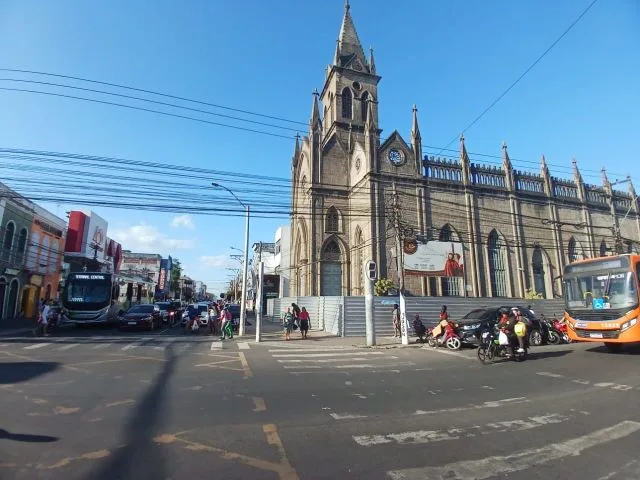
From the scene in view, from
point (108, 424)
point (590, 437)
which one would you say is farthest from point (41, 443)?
point (590, 437)

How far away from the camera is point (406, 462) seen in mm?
4059

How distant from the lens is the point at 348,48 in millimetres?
42625

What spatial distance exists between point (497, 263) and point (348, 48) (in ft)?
91.3

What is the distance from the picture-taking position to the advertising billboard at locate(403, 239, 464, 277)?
26375mm

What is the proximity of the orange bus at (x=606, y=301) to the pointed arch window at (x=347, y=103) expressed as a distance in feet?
97.9

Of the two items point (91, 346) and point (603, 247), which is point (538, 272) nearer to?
point (603, 247)

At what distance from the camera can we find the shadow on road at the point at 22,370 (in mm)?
8109

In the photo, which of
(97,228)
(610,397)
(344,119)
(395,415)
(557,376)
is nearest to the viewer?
(395,415)

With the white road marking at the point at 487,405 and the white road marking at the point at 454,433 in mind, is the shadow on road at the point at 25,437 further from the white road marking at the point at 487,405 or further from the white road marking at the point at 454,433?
the white road marking at the point at 487,405

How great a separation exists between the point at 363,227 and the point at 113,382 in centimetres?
2592

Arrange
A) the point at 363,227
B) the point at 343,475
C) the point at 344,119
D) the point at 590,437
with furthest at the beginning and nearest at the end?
the point at 344,119 → the point at 363,227 → the point at 590,437 → the point at 343,475

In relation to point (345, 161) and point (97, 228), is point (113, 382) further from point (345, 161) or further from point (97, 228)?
point (97, 228)

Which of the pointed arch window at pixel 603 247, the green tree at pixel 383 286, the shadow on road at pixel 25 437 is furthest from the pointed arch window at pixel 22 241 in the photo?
the pointed arch window at pixel 603 247

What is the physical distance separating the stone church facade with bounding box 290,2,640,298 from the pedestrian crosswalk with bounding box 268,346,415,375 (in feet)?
51.2
